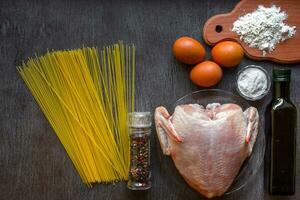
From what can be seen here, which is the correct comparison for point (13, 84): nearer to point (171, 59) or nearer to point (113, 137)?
point (113, 137)

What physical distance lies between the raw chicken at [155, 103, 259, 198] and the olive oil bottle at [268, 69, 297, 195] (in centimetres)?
7

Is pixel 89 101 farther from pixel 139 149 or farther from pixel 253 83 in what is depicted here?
pixel 253 83

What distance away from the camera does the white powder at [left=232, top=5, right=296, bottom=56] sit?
1.41 metres

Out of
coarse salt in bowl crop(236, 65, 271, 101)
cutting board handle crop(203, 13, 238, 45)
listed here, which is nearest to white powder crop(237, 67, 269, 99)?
coarse salt in bowl crop(236, 65, 271, 101)

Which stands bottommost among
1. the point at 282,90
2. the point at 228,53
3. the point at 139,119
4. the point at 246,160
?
the point at 246,160

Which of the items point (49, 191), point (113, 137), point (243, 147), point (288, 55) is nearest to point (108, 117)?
point (113, 137)

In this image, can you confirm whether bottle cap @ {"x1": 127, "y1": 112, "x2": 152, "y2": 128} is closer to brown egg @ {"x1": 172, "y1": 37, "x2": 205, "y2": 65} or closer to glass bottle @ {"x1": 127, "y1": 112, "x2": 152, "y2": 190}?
glass bottle @ {"x1": 127, "y1": 112, "x2": 152, "y2": 190}

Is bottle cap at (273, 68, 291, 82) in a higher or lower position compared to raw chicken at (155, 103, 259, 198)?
higher

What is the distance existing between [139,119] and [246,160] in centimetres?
40

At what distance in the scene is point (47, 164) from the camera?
57.8 inches

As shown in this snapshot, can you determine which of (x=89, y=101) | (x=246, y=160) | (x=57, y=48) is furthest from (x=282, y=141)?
(x=57, y=48)

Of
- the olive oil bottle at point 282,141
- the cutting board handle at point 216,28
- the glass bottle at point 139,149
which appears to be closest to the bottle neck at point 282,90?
the olive oil bottle at point 282,141

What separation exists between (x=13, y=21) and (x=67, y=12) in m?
0.19

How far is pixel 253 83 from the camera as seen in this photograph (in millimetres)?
1411
